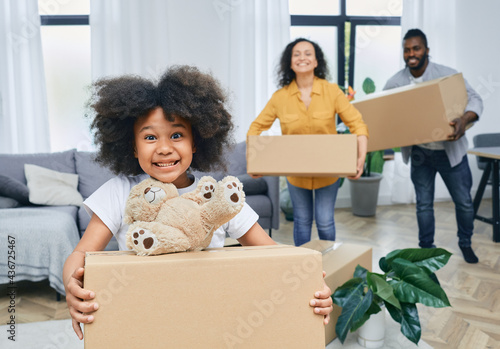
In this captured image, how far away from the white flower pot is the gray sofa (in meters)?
0.90

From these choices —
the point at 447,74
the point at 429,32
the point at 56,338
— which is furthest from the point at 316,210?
the point at 429,32

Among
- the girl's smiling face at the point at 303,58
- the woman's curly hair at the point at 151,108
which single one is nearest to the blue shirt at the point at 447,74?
the girl's smiling face at the point at 303,58

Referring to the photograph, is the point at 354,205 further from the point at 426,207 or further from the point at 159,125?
the point at 159,125

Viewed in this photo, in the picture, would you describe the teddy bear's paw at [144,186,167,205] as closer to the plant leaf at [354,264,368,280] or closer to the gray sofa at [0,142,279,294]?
the gray sofa at [0,142,279,294]

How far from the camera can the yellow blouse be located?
6.77 feet

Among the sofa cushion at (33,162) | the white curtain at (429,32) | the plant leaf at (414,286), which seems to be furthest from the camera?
the white curtain at (429,32)

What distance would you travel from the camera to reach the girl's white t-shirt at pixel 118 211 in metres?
1.02

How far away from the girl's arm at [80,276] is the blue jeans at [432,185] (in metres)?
2.08

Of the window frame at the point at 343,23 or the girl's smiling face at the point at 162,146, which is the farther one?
the window frame at the point at 343,23

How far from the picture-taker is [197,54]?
4.24 metres

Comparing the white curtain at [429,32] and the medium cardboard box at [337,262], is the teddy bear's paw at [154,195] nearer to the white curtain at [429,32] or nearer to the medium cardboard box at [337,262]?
the medium cardboard box at [337,262]

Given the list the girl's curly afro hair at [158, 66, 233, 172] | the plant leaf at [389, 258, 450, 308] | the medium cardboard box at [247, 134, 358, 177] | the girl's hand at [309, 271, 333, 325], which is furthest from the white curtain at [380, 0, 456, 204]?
the girl's hand at [309, 271, 333, 325]

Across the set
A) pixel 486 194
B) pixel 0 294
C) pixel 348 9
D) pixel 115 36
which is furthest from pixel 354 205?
pixel 0 294

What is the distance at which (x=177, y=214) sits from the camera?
749mm
